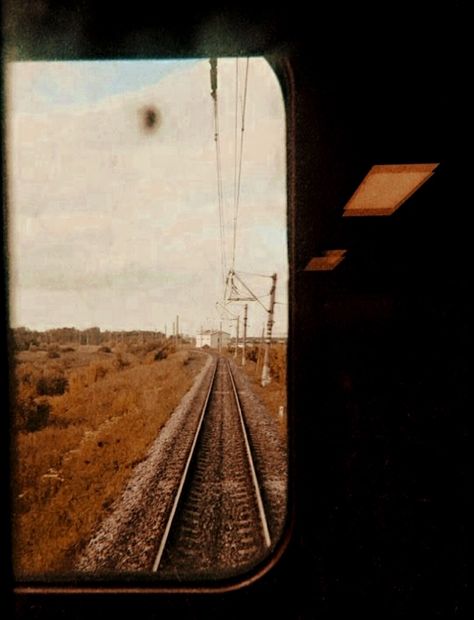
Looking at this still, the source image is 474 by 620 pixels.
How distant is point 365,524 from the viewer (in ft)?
5.70

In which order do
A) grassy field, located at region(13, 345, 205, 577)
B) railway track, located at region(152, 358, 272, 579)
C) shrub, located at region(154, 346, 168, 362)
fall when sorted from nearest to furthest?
railway track, located at region(152, 358, 272, 579), grassy field, located at region(13, 345, 205, 577), shrub, located at region(154, 346, 168, 362)

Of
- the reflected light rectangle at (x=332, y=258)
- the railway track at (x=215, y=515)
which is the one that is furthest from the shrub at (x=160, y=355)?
the reflected light rectangle at (x=332, y=258)

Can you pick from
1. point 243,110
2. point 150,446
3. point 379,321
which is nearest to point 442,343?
point 379,321

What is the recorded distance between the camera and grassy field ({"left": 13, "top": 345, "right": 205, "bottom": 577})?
509 centimetres

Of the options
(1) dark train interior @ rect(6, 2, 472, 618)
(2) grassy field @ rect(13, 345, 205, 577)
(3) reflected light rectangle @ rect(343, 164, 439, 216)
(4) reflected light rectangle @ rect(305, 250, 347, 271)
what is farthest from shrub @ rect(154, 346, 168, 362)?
(1) dark train interior @ rect(6, 2, 472, 618)

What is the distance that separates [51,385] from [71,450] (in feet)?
23.0

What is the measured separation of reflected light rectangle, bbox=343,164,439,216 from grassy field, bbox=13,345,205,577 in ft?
6.13

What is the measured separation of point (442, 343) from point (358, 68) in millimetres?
1117

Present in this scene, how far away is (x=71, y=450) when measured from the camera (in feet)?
32.7

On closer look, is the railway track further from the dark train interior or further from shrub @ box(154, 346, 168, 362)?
shrub @ box(154, 346, 168, 362)

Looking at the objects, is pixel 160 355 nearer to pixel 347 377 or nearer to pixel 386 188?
pixel 386 188

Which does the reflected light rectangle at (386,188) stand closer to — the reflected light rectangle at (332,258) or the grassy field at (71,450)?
the reflected light rectangle at (332,258)

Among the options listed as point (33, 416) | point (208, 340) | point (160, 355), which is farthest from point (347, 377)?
point (208, 340)

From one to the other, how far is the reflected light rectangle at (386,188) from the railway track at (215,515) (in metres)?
1.84
